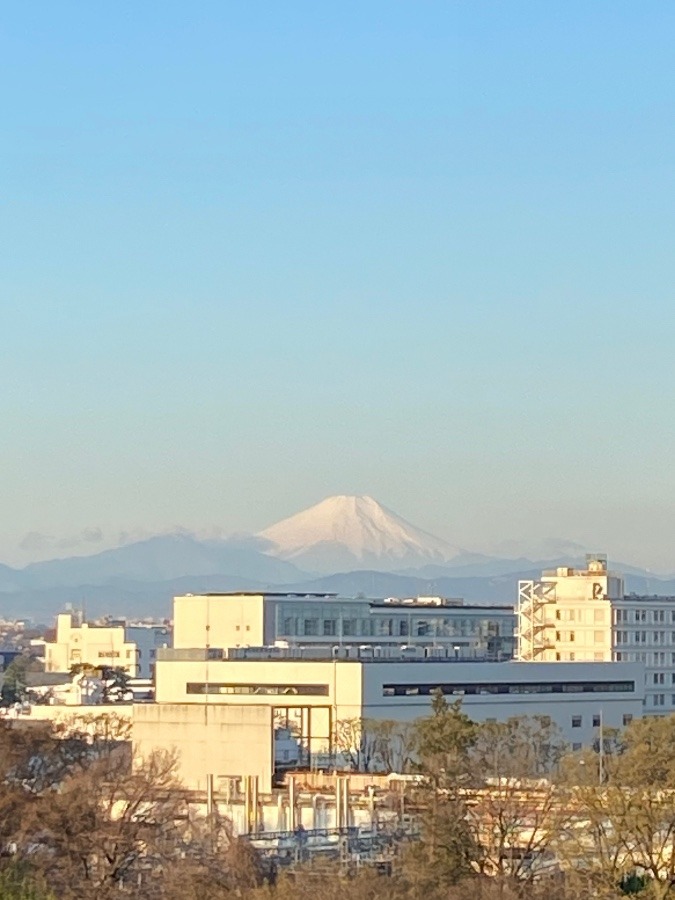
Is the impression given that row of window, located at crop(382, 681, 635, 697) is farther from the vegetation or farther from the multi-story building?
the vegetation

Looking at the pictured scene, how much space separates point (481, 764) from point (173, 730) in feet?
104

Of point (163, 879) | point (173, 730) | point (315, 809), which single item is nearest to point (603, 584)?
point (173, 730)

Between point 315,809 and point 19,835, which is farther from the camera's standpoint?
point 315,809

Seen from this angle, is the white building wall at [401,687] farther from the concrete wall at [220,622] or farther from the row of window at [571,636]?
the row of window at [571,636]

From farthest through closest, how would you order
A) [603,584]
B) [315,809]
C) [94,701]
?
[603,584] < [94,701] < [315,809]

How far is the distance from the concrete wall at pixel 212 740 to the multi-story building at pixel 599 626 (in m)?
36.2

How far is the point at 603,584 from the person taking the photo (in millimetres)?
109125

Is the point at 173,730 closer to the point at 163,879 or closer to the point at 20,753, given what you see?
the point at 20,753

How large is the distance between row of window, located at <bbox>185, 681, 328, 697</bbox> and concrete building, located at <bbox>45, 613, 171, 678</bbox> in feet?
177

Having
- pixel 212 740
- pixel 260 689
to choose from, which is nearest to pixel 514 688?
pixel 260 689

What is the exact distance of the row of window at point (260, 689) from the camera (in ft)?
277

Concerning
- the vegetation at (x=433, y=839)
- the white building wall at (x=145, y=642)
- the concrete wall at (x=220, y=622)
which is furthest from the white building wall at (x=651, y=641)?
the vegetation at (x=433, y=839)

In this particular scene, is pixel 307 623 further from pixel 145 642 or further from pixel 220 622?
pixel 145 642

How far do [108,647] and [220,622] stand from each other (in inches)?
1777
